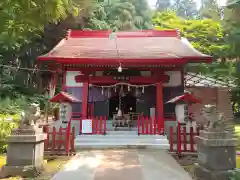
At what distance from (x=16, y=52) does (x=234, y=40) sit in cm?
1804

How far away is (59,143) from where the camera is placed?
8172 mm

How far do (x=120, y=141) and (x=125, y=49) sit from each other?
6.07 metres

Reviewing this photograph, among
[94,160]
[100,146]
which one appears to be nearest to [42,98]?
[100,146]

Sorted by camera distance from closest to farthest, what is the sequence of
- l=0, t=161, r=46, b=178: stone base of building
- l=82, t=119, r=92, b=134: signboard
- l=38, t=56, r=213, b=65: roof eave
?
l=0, t=161, r=46, b=178: stone base of building, l=82, t=119, r=92, b=134: signboard, l=38, t=56, r=213, b=65: roof eave

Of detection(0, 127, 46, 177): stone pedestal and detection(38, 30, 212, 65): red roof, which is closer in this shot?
detection(0, 127, 46, 177): stone pedestal

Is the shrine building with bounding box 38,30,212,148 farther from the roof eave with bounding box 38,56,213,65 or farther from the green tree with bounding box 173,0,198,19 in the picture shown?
the green tree with bounding box 173,0,198,19

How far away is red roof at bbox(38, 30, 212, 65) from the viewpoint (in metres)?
11.9

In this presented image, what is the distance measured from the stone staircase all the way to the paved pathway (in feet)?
3.56

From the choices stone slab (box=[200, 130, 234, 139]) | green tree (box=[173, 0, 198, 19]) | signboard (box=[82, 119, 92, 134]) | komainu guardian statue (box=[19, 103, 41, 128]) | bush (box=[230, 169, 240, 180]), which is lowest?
bush (box=[230, 169, 240, 180])

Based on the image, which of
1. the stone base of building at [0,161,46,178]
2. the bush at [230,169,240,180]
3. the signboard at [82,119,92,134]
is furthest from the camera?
the signboard at [82,119,92,134]

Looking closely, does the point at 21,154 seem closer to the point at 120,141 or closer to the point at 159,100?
the point at 120,141

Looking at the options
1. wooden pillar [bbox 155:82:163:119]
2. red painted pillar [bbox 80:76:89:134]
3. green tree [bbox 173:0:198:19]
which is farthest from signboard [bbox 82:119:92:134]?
green tree [bbox 173:0:198:19]

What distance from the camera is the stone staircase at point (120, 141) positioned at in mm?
9602

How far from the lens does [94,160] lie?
7438 millimetres
